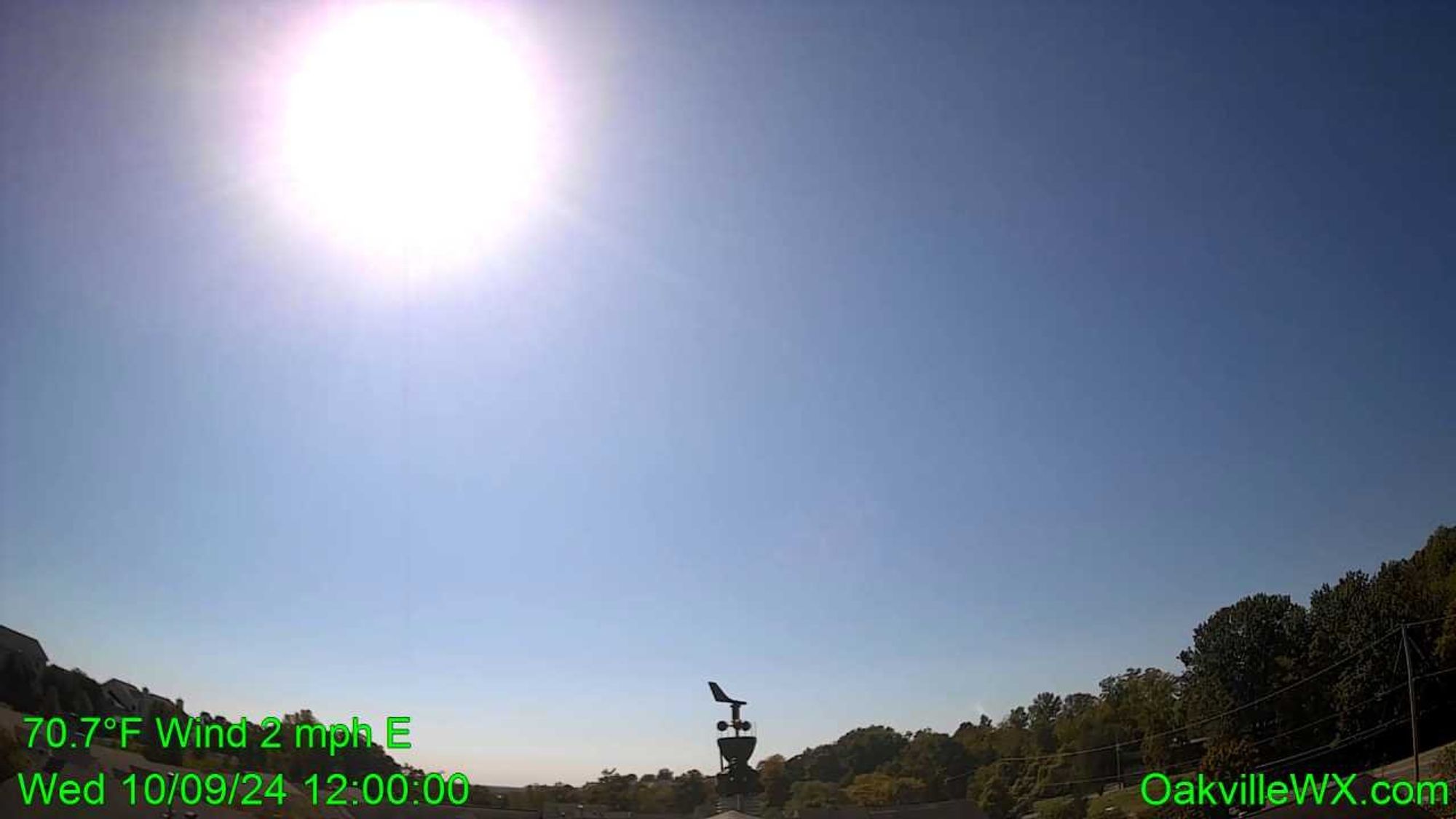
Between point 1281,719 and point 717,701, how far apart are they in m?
38.3

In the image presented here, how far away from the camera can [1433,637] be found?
127 feet

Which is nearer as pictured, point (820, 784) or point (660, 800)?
point (660, 800)

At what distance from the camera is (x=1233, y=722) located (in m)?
43.1

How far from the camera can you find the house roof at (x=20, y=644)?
58.4 ft

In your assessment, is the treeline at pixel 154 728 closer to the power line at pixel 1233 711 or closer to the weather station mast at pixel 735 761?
the weather station mast at pixel 735 761

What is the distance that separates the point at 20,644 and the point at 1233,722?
5075 cm

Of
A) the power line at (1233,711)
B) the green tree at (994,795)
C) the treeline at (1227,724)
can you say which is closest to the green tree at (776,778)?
the treeline at (1227,724)

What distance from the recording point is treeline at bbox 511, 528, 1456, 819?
38031mm

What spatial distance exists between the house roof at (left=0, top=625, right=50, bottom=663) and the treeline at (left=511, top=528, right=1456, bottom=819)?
23855 millimetres

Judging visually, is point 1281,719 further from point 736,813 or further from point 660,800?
point 736,813

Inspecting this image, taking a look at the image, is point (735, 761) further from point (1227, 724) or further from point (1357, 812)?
point (1227, 724)

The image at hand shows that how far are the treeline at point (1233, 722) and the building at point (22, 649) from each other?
23775mm

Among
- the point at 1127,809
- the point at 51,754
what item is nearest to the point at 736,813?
the point at 51,754

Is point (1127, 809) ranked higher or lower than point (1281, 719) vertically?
lower
